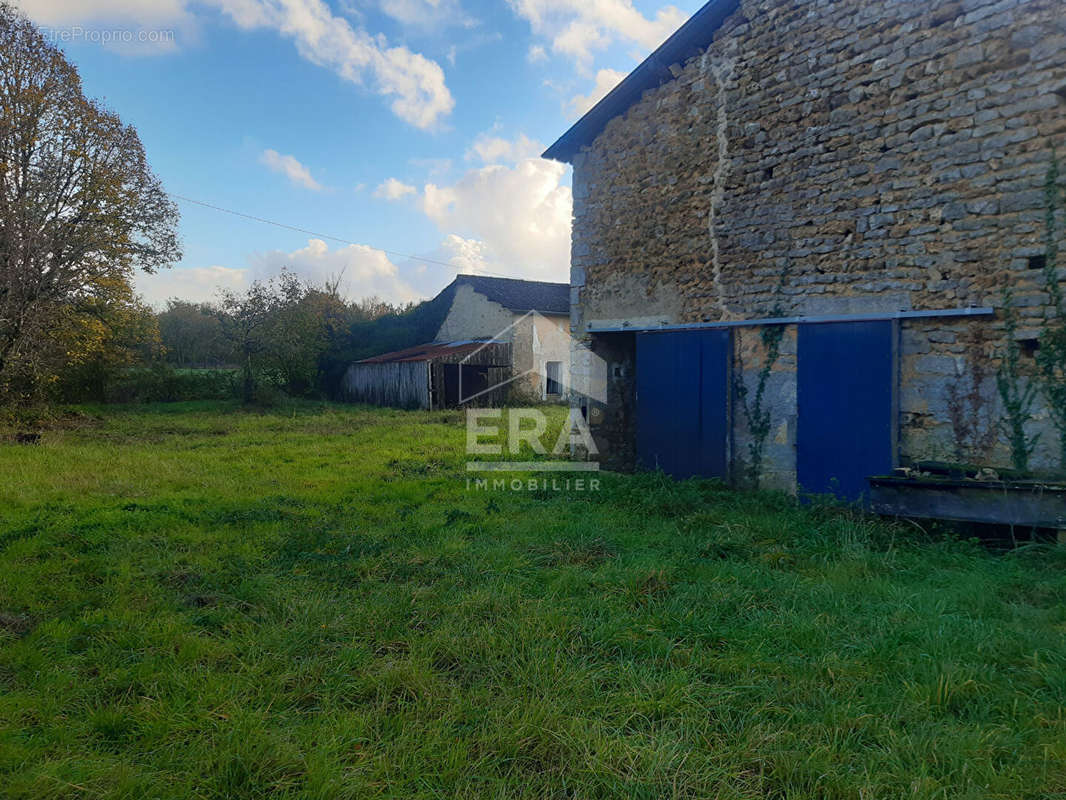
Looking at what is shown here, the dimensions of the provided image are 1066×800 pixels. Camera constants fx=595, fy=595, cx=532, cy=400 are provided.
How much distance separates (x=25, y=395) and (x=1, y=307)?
3291 mm

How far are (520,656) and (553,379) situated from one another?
63.1 ft

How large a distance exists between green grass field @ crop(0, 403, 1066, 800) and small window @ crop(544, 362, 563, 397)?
15.8 m

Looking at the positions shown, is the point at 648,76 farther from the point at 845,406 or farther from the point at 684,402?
the point at 845,406

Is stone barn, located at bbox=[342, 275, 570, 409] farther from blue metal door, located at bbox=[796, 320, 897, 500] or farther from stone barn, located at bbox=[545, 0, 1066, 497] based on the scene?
blue metal door, located at bbox=[796, 320, 897, 500]

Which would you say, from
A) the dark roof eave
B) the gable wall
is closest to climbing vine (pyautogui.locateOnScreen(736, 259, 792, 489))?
the dark roof eave

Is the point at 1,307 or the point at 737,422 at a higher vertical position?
the point at 1,307

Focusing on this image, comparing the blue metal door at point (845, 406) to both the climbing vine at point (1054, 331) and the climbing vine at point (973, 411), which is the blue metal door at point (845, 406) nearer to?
the climbing vine at point (973, 411)

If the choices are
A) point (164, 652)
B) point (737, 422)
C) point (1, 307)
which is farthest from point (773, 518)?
point (1, 307)

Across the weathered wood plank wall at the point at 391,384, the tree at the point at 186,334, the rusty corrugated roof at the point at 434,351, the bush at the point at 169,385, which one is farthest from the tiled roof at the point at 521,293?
the tree at the point at 186,334

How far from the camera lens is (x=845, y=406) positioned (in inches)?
253

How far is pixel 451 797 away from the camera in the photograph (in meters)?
2.28

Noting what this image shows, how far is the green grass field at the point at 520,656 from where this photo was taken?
2412 millimetres

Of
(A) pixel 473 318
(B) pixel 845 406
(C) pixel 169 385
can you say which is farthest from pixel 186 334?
(B) pixel 845 406

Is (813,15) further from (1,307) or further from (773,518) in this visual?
(1,307)
